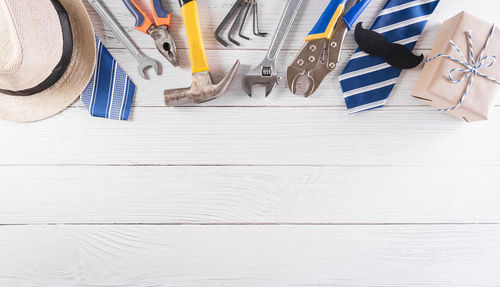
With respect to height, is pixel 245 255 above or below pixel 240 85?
below

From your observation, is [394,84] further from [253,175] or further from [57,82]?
[57,82]

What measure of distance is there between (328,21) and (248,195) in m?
0.49

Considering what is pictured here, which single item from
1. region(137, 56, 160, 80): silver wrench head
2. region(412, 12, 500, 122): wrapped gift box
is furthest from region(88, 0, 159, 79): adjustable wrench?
region(412, 12, 500, 122): wrapped gift box

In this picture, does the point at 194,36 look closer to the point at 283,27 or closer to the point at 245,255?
the point at 283,27

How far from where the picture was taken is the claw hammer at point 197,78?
709 mm

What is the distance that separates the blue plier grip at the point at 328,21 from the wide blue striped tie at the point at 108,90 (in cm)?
49

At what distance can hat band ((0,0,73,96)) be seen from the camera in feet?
2.23

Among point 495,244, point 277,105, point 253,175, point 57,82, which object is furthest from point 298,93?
point 495,244

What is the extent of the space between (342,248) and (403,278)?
0.20 metres

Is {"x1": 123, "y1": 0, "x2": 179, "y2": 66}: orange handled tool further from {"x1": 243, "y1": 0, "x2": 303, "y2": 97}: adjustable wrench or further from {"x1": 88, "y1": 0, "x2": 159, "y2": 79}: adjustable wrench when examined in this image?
{"x1": 243, "y1": 0, "x2": 303, "y2": 97}: adjustable wrench

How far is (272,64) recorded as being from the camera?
750 mm

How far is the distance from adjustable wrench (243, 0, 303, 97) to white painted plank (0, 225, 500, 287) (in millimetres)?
396

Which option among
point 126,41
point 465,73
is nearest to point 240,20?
point 126,41

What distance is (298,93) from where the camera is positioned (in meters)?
0.79
